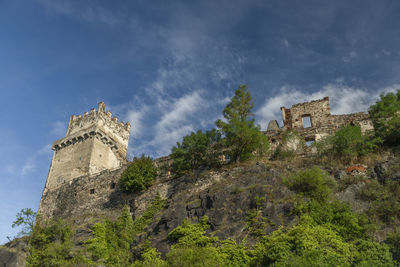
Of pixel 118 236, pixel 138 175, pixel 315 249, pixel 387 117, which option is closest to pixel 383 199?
pixel 315 249

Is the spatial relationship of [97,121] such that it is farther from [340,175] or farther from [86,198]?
[340,175]

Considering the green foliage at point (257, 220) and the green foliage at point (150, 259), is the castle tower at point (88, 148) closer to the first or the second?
the green foliage at point (150, 259)

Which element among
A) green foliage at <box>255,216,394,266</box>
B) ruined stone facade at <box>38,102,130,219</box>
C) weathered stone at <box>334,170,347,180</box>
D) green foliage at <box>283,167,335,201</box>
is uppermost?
ruined stone facade at <box>38,102,130,219</box>

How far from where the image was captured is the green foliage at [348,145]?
Result: 77.9 feet

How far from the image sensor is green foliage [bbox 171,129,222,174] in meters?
27.5

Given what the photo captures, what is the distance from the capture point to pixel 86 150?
3647cm

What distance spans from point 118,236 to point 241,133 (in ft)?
34.1

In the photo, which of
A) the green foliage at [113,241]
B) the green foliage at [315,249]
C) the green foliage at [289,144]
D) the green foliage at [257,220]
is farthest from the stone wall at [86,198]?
the green foliage at [315,249]

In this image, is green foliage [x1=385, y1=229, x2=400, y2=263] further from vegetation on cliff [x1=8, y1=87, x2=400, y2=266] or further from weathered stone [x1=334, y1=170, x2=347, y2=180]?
weathered stone [x1=334, y1=170, x2=347, y2=180]

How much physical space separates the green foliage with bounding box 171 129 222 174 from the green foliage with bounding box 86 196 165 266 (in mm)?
3028

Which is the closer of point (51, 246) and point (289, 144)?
point (51, 246)

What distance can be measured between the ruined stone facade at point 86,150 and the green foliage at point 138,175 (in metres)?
5.46

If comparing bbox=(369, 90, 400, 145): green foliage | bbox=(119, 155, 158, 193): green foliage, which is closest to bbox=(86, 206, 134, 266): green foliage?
Result: bbox=(119, 155, 158, 193): green foliage

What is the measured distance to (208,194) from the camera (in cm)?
2239
